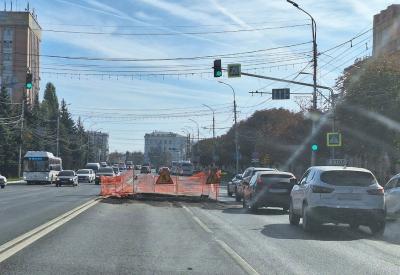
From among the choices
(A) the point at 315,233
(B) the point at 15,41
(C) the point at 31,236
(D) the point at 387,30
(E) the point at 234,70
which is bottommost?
(A) the point at 315,233

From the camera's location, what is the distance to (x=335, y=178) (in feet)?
51.3

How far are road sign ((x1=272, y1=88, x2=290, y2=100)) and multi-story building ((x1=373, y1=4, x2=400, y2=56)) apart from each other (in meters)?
27.4

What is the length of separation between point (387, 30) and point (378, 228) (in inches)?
2159

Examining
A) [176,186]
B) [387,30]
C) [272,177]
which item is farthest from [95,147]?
[272,177]

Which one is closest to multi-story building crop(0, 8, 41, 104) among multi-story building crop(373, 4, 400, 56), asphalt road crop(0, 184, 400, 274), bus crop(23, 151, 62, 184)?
bus crop(23, 151, 62, 184)

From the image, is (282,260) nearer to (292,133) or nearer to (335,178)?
(335,178)

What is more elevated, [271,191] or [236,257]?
[271,191]

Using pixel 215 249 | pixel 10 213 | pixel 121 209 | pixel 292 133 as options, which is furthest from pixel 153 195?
pixel 292 133

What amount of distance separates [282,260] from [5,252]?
4925mm

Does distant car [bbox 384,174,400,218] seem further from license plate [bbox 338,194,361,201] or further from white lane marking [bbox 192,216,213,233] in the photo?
white lane marking [bbox 192,216,213,233]

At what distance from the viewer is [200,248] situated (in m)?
11.9

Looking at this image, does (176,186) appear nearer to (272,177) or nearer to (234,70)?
(234,70)

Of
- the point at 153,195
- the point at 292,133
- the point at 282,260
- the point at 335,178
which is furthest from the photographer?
the point at 292,133

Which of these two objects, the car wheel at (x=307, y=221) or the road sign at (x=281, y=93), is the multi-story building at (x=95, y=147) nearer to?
the road sign at (x=281, y=93)
